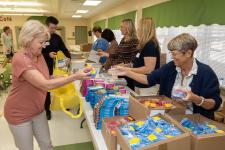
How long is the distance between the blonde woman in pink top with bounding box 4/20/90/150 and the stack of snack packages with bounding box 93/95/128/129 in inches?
10.0

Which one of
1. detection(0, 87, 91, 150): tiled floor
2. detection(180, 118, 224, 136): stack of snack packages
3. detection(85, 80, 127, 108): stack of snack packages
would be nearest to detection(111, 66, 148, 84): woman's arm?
detection(85, 80, 127, 108): stack of snack packages

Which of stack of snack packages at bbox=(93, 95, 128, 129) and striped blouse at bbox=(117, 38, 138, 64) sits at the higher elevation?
striped blouse at bbox=(117, 38, 138, 64)

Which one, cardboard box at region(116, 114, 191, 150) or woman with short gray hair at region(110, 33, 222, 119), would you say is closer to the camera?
cardboard box at region(116, 114, 191, 150)

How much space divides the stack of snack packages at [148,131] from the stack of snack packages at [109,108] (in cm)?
36

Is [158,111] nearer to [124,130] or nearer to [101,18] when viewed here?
[124,130]

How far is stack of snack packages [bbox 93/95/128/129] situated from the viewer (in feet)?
5.12

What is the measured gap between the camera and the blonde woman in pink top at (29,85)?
151 centimetres

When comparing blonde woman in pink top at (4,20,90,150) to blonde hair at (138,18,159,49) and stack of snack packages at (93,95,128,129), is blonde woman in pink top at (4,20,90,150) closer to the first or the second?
stack of snack packages at (93,95,128,129)

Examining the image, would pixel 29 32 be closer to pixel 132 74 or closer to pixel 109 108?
pixel 109 108

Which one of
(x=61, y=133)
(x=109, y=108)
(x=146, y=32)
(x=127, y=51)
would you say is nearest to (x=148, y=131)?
(x=109, y=108)

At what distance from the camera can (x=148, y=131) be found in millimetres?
1128

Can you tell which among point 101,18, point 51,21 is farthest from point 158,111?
point 101,18

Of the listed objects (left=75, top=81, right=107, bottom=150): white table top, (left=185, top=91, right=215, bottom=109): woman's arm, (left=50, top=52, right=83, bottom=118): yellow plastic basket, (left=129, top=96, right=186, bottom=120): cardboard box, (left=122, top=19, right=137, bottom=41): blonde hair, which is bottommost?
(left=75, top=81, right=107, bottom=150): white table top

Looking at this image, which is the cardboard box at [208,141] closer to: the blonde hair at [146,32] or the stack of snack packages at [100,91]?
the stack of snack packages at [100,91]
